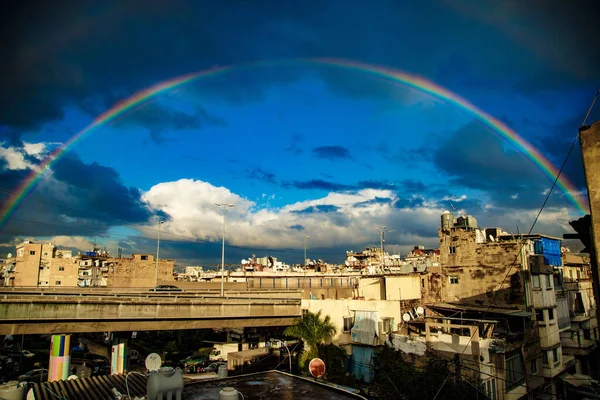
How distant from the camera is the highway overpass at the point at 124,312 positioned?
26703 mm

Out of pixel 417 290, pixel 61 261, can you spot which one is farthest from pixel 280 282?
pixel 61 261

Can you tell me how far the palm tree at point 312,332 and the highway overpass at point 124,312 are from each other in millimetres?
3332

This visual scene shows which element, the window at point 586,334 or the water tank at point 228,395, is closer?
the water tank at point 228,395

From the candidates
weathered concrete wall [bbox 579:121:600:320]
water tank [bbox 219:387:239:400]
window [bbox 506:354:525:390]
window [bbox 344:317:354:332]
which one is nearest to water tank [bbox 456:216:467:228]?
window [bbox 506:354:525:390]

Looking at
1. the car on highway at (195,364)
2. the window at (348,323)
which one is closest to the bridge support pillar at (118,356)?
the car on highway at (195,364)

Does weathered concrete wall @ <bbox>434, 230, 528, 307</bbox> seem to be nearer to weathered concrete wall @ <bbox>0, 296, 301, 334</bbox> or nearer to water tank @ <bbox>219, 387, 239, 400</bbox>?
weathered concrete wall @ <bbox>0, 296, 301, 334</bbox>

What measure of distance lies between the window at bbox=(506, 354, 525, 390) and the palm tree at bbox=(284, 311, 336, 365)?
1391cm

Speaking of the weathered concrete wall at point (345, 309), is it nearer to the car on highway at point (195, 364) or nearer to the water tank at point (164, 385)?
the car on highway at point (195, 364)

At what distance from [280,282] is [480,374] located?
44.6 meters

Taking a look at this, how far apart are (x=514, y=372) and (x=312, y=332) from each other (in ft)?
52.1

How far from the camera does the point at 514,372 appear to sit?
2927 cm

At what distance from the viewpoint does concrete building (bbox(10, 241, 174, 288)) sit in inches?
3105

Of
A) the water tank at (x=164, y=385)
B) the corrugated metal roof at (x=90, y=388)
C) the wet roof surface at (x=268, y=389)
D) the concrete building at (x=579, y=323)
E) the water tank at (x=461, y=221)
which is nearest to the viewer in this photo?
the water tank at (x=164, y=385)

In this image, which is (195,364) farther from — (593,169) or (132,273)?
(132,273)
